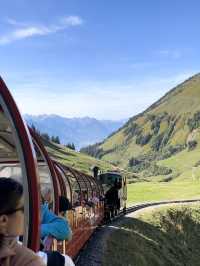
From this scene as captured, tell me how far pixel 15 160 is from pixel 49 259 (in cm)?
292

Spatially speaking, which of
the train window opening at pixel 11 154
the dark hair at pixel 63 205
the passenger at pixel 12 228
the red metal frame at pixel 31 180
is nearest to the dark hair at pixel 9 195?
the passenger at pixel 12 228

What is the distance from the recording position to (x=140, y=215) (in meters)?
40.5

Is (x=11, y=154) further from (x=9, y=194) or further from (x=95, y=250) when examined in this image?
(x=95, y=250)

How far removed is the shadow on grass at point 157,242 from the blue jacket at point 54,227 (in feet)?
51.6

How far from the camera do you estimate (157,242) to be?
33781mm

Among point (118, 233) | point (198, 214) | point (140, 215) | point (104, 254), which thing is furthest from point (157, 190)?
point (104, 254)

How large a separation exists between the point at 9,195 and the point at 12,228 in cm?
21

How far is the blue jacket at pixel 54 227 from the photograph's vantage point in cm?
574

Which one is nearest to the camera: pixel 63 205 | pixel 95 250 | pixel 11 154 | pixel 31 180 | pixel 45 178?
pixel 31 180

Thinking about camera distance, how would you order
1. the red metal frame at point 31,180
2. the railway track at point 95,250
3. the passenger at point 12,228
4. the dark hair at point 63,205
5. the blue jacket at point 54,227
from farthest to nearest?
1. the railway track at point 95,250
2. the dark hair at point 63,205
3. the blue jacket at point 54,227
4. the red metal frame at point 31,180
5. the passenger at point 12,228

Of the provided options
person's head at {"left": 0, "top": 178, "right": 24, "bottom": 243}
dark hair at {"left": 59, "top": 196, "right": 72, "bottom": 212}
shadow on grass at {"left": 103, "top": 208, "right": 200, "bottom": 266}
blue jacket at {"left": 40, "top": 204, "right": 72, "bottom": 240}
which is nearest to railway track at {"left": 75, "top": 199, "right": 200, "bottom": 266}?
shadow on grass at {"left": 103, "top": 208, "right": 200, "bottom": 266}

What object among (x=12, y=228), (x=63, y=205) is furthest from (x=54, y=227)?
(x=63, y=205)

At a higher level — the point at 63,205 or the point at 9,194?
the point at 9,194

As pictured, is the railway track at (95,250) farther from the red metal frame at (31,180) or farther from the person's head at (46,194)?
the red metal frame at (31,180)
